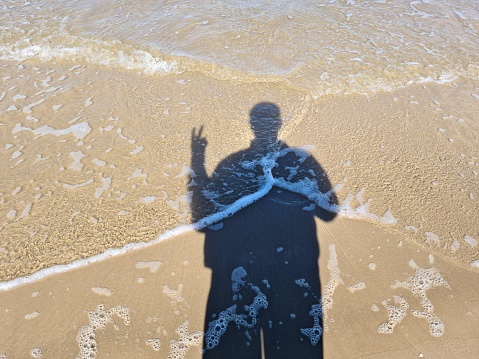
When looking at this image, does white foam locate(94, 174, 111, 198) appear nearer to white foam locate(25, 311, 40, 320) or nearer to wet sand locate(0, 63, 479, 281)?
wet sand locate(0, 63, 479, 281)

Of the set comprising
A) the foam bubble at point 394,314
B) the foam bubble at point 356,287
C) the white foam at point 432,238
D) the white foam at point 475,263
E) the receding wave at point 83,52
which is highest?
the receding wave at point 83,52

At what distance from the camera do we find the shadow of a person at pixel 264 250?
3.13 meters

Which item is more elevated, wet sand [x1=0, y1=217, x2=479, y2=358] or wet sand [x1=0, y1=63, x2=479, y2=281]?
wet sand [x1=0, y1=63, x2=479, y2=281]

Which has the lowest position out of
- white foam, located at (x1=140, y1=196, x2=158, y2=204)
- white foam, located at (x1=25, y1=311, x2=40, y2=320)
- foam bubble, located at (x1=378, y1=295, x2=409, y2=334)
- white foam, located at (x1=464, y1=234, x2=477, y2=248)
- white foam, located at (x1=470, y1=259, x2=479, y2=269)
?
foam bubble, located at (x1=378, y1=295, x2=409, y2=334)

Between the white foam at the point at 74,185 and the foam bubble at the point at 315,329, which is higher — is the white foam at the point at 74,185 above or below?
above

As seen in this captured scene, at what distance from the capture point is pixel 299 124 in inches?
221

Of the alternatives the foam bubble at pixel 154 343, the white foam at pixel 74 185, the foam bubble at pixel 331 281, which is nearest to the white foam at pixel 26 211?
the white foam at pixel 74 185

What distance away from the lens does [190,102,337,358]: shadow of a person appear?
10.3ft

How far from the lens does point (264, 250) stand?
383 cm

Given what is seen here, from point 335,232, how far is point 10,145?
5385mm

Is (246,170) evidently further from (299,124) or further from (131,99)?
(131,99)

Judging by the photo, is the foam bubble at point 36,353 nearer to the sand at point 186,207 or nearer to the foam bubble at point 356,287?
the sand at point 186,207

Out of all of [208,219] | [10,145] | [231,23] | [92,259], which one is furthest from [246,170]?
[231,23]

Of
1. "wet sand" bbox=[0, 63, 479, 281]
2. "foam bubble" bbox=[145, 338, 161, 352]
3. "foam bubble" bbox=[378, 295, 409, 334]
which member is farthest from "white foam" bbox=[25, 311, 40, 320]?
"foam bubble" bbox=[378, 295, 409, 334]
